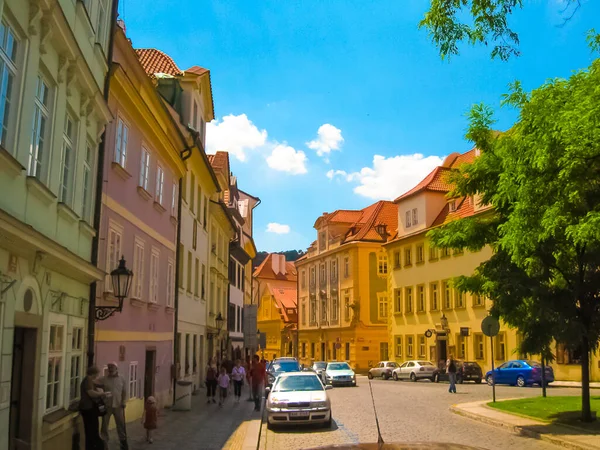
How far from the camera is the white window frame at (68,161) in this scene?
1133cm

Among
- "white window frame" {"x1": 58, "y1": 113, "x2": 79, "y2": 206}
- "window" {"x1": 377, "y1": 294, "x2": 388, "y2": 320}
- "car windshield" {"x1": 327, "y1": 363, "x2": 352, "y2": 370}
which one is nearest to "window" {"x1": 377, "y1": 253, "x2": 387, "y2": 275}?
"window" {"x1": 377, "y1": 294, "x2": 388, "y2": 320}

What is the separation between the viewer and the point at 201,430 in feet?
55.6

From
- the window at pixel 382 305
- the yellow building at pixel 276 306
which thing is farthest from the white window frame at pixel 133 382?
the yellow building at pixel 276 306

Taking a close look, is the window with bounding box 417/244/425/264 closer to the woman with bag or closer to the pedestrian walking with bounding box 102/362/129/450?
the pedestrian walking with bounding box 102/362/129/450

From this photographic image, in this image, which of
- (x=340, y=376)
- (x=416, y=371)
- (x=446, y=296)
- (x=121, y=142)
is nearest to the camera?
(x=121, y=142)

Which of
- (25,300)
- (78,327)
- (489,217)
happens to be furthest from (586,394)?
(25,300)

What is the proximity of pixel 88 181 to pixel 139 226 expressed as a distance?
5455 millimetres

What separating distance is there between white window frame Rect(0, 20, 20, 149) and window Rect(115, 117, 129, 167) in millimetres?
7324

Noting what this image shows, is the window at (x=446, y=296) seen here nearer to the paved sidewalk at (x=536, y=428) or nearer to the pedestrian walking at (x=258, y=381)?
the paved sidewalk at (x=536, y=428)

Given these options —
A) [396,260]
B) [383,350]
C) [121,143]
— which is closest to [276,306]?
[383,350]

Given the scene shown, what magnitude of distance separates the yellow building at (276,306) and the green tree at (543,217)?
66126 mm

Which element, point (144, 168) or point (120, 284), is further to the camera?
point (144, 168)

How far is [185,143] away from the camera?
23250 millimetres

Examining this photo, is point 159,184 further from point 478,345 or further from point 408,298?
point 408,298
